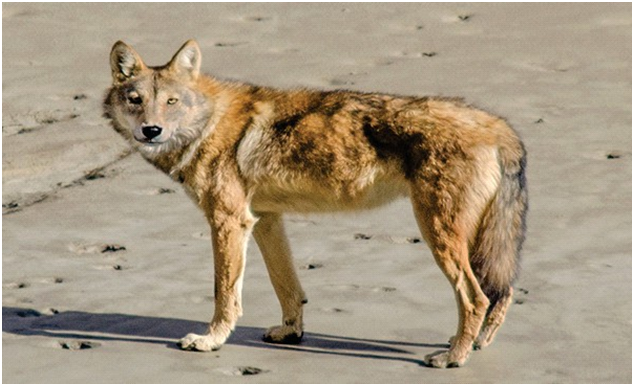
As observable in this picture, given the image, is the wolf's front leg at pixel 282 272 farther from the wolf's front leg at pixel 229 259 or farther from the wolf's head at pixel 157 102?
the wolf's head at pixel 157 102

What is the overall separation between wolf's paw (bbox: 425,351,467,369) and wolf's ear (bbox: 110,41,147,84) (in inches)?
99.6

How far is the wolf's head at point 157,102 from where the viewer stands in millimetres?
8547

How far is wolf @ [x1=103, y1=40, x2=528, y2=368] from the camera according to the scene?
7980mm

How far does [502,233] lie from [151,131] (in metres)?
2.14

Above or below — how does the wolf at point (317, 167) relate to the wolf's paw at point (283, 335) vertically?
above

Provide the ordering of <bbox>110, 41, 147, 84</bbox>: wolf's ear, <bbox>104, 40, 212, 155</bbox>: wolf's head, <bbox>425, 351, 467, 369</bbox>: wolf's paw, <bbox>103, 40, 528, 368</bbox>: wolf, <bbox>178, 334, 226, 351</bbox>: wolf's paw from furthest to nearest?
1. <bbox>110, 41, 147, 84</bbox>: wolf's ear
2. <bbox>104, 40, 212, 155</bbox>: wolf's head
3. <bbox>178, 334, 226, 351</bbox>: wolf's paw
4. <bbox>103, 40, 528, 368</bbox>: wolf
5. <bbox>425, 351, 467, 369</bbox>: wolf's paw

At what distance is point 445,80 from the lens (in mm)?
14305

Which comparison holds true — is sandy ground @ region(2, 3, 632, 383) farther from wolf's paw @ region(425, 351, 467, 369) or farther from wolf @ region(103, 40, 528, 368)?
wolf @ region(103, 40, 528, 368)

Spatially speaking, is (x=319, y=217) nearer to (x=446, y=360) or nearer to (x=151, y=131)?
(x=151, y=131)

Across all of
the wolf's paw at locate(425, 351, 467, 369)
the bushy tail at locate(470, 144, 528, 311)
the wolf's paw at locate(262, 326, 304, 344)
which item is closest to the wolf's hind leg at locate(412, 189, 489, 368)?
the wolf's paw at locate(425, 351, 467, 369)

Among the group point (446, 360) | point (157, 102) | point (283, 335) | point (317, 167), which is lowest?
point (283, 335)

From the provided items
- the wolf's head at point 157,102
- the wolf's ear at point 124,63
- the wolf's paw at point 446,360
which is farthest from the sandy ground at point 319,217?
the wolf's ear at point 124,63

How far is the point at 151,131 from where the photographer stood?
8.50 m

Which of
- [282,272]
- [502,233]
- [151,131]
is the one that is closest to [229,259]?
[282,272]
